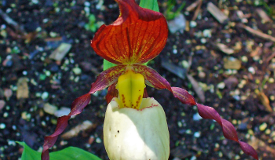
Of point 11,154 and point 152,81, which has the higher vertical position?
point 152,81

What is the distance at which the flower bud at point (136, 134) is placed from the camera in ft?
2.93

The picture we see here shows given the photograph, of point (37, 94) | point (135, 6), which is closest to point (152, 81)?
point (135, 6)

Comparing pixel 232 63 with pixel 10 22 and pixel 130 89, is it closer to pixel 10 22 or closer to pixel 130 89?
pixel 130 89

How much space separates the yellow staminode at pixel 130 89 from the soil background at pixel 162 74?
0.67 metres

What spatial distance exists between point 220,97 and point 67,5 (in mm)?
1432

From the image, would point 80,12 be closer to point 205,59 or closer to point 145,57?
point 205,59

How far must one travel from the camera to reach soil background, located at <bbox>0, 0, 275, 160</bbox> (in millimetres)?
1740

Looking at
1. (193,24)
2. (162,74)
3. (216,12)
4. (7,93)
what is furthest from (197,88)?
(7,93)

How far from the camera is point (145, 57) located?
42.0 inches

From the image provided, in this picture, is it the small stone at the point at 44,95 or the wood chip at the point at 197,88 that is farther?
the wood chip at the point at 197,88

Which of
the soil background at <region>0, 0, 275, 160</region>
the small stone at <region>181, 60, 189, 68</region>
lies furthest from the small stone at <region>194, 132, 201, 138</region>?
the small stone at <region>181, 60, 189, 68</region>

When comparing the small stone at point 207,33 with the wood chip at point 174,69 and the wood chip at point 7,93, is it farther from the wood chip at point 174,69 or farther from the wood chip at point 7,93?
the wood chip at point 7,93

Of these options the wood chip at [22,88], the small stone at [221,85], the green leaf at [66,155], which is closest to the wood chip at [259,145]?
the small stone at [221,85]

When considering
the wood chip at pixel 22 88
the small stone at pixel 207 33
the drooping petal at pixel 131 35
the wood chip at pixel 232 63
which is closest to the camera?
the drooping petal at pixel 131 35
